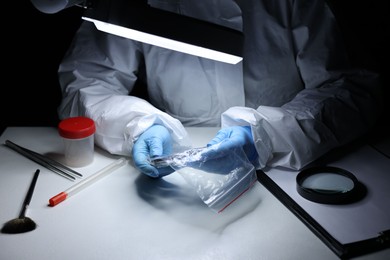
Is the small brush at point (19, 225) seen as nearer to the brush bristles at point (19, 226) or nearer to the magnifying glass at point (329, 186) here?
the brush bristles at point (19, 226)

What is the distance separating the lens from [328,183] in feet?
4.05

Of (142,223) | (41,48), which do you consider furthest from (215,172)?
(41,48)

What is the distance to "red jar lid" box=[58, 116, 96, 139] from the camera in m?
1.27

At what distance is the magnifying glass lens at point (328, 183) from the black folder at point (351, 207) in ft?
0.14

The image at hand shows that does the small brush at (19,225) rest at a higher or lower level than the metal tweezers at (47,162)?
higher

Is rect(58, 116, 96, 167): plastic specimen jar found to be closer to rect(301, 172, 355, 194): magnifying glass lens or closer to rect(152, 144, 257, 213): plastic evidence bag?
rect(152, 144, 257, 213): plastic evidence bag

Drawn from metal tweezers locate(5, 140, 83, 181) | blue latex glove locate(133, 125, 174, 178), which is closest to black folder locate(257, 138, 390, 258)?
blue latex glove locate(133, 125, 174, 178)

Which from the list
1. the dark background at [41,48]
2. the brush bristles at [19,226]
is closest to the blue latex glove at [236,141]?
the brush bristles at [19,226]

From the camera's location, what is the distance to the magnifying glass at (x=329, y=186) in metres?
1.17

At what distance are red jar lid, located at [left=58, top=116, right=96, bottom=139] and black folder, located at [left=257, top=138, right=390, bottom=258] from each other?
0.53 meters

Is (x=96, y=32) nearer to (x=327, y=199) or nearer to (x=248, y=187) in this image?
(x=248, y=187)

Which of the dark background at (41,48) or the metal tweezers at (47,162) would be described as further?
the dark background at (41,48)

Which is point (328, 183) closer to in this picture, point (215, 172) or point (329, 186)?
point (329, 186)

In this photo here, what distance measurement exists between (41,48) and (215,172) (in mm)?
1109
